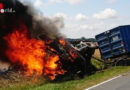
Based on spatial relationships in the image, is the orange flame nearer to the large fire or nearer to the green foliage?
the large fire

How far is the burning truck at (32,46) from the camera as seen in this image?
12969 millimetres

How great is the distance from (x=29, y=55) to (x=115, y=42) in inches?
319

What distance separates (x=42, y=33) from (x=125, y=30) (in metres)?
7.77

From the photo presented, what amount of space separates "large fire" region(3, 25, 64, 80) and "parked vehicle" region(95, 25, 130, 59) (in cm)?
622

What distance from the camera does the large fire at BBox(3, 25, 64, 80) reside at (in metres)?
13.3

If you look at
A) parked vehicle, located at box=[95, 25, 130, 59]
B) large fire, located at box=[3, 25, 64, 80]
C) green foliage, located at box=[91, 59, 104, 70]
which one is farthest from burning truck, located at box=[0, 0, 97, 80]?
parked vehicle, located at box=[95, 25, 130, 59]

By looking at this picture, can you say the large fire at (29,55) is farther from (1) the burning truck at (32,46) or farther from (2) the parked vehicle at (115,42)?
(2) the parked vehicle at (115,42)

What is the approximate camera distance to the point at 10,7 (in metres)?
12.6

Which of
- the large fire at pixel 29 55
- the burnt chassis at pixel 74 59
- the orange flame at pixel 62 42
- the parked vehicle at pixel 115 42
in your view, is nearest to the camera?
the large fire at pixel 29 55

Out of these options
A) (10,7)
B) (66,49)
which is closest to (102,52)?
(66,49)

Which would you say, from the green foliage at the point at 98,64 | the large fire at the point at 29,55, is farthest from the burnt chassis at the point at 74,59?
the green foliage at the point at 98,64

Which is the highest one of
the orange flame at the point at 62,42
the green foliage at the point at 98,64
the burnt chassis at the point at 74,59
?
the orange flame at the point at 62,42

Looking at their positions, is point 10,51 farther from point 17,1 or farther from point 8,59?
point 17,1

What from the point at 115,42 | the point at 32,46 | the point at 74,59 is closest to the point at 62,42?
the point at 74,59
